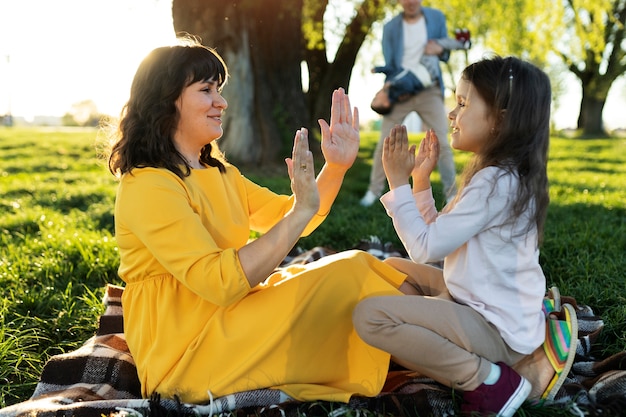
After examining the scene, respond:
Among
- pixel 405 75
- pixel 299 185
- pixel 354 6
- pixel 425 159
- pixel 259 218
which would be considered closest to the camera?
pixel 299 185

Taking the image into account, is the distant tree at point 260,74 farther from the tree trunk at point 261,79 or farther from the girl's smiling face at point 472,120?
the girl's smiling face at point 472,120

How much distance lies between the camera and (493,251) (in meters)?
2.17

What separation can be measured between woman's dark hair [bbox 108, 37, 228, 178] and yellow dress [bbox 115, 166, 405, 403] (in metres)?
0.09

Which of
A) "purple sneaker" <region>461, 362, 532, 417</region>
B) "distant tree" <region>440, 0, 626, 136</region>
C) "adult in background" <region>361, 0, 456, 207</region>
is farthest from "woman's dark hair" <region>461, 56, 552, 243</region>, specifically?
"distant tree" <region>440, 0, 626, 136</region>

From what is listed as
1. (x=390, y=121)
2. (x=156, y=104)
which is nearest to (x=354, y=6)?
(x=390, y=121)

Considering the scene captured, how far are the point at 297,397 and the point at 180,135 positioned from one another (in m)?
1.06

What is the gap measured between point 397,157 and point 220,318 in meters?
0.88

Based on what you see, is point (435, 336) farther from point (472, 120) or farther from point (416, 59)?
point (416, 59)

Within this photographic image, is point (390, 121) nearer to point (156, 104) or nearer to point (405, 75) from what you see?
point (405, 75)

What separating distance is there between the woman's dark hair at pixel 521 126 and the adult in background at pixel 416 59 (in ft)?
11.5

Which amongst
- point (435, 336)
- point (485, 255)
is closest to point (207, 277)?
point (435, 336)

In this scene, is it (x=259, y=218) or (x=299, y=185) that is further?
(x=259, y=218)

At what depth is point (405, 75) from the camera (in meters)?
5.71

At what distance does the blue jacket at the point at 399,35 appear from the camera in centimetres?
581
